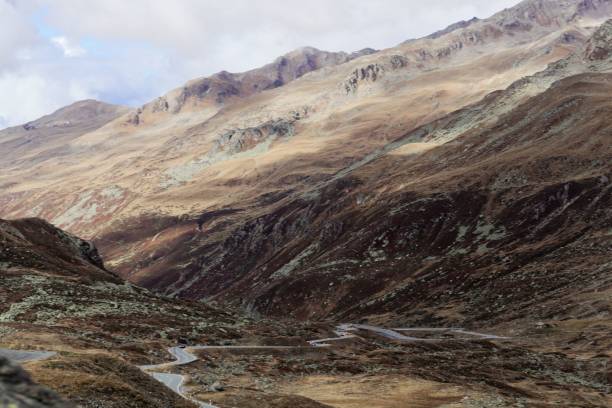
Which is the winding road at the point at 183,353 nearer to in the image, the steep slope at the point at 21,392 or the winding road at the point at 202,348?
the winding road at the point at 202,348

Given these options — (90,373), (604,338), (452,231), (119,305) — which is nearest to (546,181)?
(452,231)

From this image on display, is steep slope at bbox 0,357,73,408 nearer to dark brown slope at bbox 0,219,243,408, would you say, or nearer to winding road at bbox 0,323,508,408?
winding road at bbox 0,323,508,408

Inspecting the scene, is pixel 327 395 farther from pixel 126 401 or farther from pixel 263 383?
pixel 126 401

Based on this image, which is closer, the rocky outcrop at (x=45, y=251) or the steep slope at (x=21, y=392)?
the steep slope at (x=21, y=392)

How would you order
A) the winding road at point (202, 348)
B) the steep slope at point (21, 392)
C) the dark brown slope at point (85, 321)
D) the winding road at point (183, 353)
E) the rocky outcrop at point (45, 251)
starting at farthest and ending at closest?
the rocky outcrop at point (45, 251), the winding road at point (202, 348), the winding road at point (183, 353), the dark brown slope at point (85, 321), the steep slope at point (21, 392)

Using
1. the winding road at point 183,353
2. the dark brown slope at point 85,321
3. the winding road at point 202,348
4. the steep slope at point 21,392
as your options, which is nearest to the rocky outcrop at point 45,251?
the dark brown slope at point 85,321

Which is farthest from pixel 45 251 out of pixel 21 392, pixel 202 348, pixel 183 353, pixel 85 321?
pixel 21 392

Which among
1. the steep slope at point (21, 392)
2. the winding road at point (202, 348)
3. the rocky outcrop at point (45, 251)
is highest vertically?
the steep slope at point (21, 392)

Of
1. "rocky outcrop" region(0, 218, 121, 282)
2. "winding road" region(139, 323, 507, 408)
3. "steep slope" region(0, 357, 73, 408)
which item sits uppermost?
"steep slope" region(0, 357, 73, 408)

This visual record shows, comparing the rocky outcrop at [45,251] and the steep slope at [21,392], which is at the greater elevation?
the steep slope at [21,392]

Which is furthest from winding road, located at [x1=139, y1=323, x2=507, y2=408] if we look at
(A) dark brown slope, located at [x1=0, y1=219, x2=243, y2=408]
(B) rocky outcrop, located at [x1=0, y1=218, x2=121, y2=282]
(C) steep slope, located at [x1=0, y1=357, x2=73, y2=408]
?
(B) rocky outcrop, located at [x1=0, y1=218, x2=121, y2=282]

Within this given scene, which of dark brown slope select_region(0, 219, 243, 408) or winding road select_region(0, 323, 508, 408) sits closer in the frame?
dark brown slope select_region(0, 219, 243, 408)

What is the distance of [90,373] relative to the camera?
3269 cm

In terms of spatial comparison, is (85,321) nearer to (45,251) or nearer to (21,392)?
(45,251)
